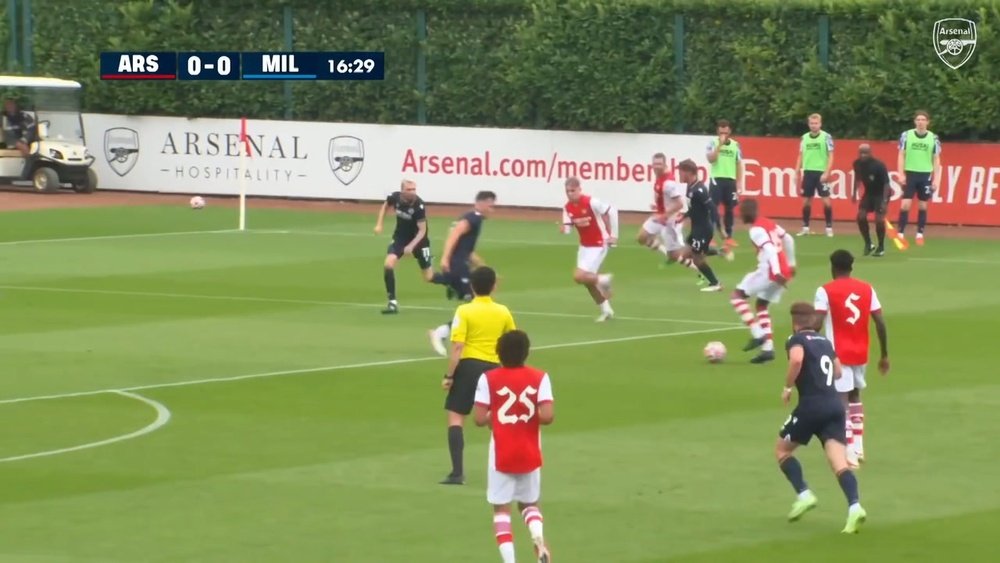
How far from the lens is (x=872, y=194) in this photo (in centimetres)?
3447

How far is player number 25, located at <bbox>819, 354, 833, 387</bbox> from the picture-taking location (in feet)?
46.8

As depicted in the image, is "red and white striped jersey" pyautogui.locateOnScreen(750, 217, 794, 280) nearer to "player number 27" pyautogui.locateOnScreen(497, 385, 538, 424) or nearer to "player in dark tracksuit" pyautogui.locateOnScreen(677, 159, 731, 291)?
"player in dark tracksuit" pyautogui.locateOnScreen(677, 159, 731, 291)

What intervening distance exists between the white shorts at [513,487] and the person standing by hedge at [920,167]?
2458 centimetres

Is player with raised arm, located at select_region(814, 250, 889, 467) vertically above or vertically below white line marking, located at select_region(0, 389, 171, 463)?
above

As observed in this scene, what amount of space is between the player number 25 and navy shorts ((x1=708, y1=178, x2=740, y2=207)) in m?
23.1

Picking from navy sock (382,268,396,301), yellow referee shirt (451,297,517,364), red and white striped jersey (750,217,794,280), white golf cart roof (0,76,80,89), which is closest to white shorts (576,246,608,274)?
navy sock (382,268,396,301)

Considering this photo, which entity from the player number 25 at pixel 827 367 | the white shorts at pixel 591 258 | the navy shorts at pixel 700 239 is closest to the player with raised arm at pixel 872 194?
the navy shorts at pixel 700 239

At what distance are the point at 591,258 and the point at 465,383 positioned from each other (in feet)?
37.3

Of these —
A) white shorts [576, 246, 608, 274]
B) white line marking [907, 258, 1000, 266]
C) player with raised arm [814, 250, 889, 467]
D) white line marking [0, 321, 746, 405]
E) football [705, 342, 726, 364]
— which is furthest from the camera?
white line marking [907, 258, 1000, 266]

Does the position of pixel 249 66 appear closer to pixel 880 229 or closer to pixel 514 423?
pixel 880 229

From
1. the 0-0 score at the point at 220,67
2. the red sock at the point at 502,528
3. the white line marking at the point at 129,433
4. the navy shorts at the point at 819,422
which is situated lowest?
the white line marking at the point at 129,433

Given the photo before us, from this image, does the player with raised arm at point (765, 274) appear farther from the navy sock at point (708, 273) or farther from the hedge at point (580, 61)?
the hedge at point (580, 61)

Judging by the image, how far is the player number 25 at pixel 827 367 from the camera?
14250 mm

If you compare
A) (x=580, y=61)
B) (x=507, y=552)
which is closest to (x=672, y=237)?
(x=580, y=61)
